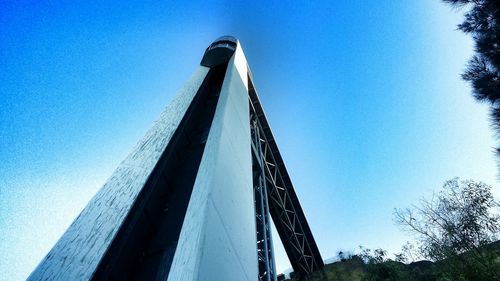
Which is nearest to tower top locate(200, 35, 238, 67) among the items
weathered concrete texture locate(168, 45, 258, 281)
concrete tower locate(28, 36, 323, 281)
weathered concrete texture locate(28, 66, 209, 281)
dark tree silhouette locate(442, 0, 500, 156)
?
concrete tower locate(28, 36, 323, 281)

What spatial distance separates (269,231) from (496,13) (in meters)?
5.93

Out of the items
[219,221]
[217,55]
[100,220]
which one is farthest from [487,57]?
[217,55]

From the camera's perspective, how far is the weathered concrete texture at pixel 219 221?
1.40 metres

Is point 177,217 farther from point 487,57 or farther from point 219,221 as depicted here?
point 487,57

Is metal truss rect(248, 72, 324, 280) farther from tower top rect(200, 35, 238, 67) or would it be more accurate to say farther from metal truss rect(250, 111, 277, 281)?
metal truss rect(250, 111, 277, 281)

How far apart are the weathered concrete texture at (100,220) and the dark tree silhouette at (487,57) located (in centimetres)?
509

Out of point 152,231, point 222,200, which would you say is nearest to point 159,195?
point 152,231

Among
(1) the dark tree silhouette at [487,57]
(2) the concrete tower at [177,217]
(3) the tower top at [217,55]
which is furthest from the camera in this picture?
(3) the tower top at [217,55]

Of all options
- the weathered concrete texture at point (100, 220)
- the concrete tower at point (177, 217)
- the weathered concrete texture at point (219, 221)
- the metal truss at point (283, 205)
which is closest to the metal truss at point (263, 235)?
the concrete tower at point (177, 217)

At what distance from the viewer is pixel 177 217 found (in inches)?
135

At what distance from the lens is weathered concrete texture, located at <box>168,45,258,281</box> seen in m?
1.40

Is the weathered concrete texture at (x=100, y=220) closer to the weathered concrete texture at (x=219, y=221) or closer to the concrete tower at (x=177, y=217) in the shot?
the concrete tower at (x=177, y=217)

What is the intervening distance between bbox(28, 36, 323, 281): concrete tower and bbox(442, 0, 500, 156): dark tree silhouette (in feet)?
12.9

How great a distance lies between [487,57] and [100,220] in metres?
5.93
